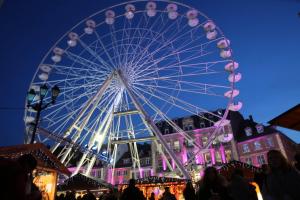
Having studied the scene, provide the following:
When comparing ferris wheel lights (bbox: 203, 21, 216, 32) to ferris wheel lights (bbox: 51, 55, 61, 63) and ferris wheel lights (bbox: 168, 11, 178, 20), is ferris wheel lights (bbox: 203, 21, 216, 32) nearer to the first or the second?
ferris wheel lights (bbox: 168, 11, 178, 20)

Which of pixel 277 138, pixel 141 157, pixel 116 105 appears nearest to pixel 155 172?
pixel 141 157

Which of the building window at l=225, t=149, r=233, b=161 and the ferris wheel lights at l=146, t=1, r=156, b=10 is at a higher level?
the ferris wheel lights at l=146, t=1, r=156, b=10

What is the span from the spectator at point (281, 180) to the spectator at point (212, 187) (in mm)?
584

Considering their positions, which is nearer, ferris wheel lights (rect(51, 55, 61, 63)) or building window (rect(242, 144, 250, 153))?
ferris wheel lights (rect(51, 55, 61, 63))

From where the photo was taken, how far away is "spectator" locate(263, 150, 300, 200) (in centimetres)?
336

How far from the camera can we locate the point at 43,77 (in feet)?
69.3

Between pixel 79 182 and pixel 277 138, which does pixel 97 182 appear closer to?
pixel 79 182

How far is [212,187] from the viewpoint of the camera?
148 inches

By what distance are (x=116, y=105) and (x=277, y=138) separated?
26.7 meters

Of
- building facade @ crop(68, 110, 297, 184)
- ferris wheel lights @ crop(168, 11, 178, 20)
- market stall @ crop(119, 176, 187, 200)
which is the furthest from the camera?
building facade @ crop(68, 110, 297, 184)

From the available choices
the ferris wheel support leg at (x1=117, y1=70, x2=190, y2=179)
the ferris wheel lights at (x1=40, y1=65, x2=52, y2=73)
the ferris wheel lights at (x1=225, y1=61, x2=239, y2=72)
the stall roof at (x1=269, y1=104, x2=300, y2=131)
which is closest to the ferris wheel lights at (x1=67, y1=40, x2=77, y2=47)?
the ferris wheel lights at (x1=40, y1=65, x2=52, y2=73)

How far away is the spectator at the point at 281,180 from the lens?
336 centimetres

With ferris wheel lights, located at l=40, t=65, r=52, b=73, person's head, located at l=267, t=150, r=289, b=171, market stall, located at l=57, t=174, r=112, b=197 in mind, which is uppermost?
ferris wheel lights, located at l=40, t=65, r=52, b=73

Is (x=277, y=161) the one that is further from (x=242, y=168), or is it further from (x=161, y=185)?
(x=161, y=185)
